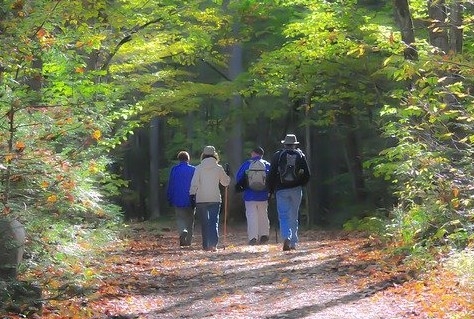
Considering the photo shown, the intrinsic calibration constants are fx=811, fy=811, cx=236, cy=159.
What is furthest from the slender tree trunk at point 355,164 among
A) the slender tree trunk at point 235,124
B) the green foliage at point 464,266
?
the green foliage at point 464,266

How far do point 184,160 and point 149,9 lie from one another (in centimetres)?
532

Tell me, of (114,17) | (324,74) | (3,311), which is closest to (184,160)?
(114,17)

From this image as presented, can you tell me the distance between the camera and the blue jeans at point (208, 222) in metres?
15.8

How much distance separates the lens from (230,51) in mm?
29609

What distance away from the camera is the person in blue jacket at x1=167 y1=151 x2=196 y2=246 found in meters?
16.7

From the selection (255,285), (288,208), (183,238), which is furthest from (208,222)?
(255,285)

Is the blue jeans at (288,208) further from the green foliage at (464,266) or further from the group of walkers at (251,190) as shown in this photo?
the green foliage at (464,266)

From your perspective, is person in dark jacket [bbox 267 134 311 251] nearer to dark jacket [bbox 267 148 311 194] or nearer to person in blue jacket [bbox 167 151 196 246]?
dark jacket [bbox 267 148 311 194]

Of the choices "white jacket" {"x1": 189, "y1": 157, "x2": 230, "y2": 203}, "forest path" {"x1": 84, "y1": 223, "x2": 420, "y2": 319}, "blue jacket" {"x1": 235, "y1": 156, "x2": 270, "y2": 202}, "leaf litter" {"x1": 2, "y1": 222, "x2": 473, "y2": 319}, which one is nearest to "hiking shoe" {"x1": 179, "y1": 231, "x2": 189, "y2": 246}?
"white jacket" {"x1": 189, "y1": 157, "x2": 230, "y2": 203}

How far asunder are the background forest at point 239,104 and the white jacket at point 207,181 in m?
1.61

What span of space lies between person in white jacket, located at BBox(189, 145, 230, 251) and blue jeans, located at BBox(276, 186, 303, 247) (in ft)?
4.52

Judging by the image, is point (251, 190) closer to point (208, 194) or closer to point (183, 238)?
point (208, 194)

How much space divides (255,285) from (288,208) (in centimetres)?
440

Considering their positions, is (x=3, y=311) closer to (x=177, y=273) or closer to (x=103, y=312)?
(x=103, y=312)
